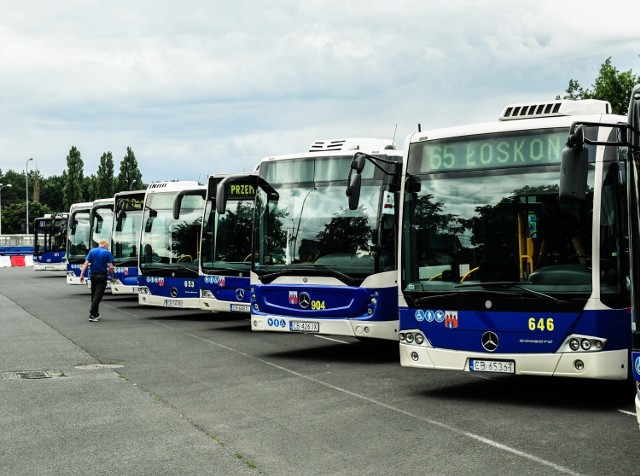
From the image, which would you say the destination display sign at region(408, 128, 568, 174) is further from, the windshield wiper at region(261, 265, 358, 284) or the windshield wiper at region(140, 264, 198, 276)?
the windshield wiper at region(140, 264, 198, 276)

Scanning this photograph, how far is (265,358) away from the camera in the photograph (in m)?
14.3

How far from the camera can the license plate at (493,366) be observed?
31.8ft

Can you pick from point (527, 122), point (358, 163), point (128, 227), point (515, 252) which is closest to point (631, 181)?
point (515, 252)

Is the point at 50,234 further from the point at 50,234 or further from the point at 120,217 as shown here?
the point at 120,217

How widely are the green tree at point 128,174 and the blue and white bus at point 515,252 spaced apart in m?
113

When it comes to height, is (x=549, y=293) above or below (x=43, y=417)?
above

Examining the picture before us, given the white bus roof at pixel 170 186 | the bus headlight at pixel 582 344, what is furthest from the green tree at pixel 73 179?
the bus headlight at pixel 582 344

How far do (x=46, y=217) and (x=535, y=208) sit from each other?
138ft

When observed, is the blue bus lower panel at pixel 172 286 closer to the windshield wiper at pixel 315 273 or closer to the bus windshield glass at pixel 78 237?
the windshield wiper at pixel 315 273

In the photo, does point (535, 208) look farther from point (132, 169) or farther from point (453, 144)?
point (132, 169)

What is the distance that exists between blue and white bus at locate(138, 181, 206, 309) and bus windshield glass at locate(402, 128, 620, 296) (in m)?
11.0

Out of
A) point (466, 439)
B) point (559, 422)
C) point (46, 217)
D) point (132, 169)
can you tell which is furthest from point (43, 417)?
point (132, 169)

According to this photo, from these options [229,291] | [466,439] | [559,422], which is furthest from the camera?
[229,291]

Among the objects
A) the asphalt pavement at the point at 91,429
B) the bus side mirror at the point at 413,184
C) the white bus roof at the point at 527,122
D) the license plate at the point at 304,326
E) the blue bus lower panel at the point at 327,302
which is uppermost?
the white bus roof at the point at 527,122
